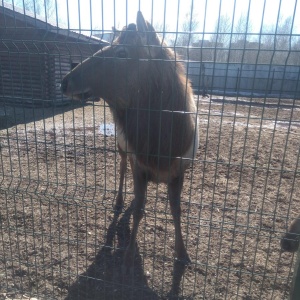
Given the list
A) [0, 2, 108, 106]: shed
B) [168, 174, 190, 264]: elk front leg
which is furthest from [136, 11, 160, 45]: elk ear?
[168, 174, 190, 264]: elk front leg

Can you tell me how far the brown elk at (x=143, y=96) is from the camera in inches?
115

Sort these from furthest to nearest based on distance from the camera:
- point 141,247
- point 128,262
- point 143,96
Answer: point 141,247 < point 128,262 < point 143,96

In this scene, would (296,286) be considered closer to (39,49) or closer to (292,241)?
(292,241)

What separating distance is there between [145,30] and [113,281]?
9.00ft

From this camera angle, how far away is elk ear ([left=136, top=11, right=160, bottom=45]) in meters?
2.65

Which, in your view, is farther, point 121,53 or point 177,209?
point 177,209

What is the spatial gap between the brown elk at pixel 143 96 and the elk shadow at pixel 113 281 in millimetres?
170

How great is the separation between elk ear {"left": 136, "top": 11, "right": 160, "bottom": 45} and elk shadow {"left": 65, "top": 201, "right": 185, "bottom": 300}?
2.10 m

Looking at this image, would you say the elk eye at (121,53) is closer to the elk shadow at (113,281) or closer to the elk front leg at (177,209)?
the elk front leg at (177,209)

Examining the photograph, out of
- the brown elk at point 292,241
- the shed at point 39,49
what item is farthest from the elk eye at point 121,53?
the brown elk at point 292,241

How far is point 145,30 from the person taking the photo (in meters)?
2.73

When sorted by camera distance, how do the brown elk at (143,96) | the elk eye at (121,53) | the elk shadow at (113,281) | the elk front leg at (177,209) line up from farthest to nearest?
the elk front leg at (177,209), the elk shadow at (113,281), the elk eye at (121,53), the brown elk at (143,96)

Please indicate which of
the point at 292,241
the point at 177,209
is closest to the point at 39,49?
the point at 177,209

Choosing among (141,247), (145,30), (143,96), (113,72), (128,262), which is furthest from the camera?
(141,247)
